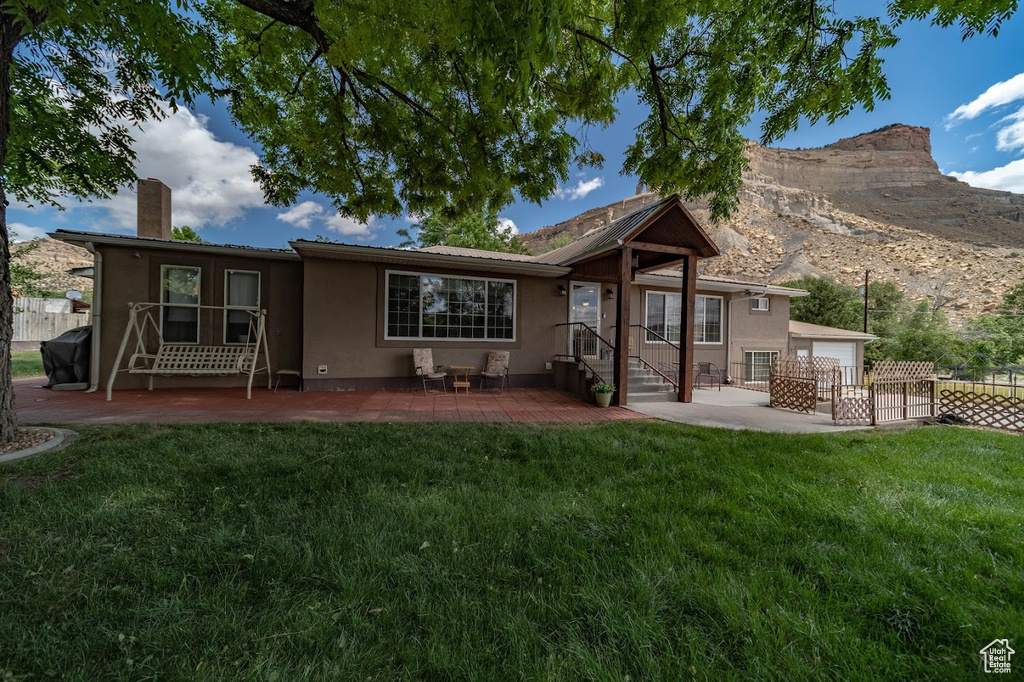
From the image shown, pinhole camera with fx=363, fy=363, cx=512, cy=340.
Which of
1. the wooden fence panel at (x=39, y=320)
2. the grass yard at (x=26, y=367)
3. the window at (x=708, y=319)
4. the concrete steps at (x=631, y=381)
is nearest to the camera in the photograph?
the concrete steps at (x=631, y=381)

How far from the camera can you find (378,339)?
869 cm

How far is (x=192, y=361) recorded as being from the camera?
24.4ft

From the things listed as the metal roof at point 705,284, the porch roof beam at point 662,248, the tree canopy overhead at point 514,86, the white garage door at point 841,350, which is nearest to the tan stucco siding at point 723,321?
the metal roof at point 705,284

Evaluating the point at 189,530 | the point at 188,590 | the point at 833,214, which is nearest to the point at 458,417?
the point at 189,530

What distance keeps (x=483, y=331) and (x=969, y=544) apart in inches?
323

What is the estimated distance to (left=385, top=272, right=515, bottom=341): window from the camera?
8867mm

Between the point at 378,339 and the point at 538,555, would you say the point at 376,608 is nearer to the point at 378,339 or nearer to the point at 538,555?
the point at 538,555

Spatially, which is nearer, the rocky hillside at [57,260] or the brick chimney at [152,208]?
the brick chimney at [152,208]

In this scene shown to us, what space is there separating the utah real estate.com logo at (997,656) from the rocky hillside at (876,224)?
2832cm

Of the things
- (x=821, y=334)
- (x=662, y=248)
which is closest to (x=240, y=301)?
(x=662, y=248)

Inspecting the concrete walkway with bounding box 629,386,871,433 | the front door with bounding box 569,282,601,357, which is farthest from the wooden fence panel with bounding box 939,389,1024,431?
the front door with bounding box 569,282,601,357

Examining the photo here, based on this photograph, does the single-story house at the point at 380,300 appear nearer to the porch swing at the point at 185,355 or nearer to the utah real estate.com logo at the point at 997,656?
the porch swing at the point at 185,355

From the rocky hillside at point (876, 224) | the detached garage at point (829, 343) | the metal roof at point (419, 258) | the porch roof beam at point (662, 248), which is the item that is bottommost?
the detached garage at point (829, 343)

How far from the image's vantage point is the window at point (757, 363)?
41.6ft
